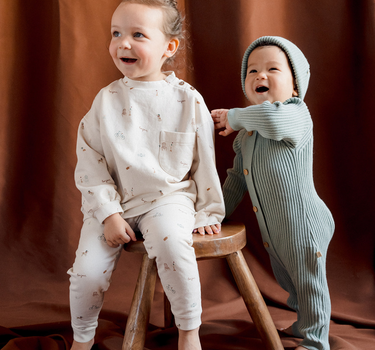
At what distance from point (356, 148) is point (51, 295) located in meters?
1.15

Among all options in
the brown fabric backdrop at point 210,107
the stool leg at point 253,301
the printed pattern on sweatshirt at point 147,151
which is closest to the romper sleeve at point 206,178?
the printed pattern on sweatshirt at point 147,151

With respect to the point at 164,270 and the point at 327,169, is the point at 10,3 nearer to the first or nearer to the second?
the point at 164,270

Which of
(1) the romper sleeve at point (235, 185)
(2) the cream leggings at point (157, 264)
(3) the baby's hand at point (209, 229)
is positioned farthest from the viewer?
(1) the romper sleeve at point (235, 185)

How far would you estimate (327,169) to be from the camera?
4.84 feet

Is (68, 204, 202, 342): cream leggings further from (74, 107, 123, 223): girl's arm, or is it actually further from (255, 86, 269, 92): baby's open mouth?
(255, 86, 269, 92): baby's open mouth

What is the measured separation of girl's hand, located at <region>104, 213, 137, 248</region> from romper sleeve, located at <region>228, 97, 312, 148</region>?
0.37 metres

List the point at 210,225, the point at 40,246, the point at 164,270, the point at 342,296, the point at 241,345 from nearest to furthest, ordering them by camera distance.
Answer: the point at 164,270, the point at 210,225, the point at 241,345, the point at 342,296, the point at 40,246

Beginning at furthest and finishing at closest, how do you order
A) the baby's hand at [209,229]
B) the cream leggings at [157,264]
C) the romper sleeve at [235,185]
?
the romper sleeve at [235,185]
the baby's hand at [209,229]
the cream leggings at [157,264]

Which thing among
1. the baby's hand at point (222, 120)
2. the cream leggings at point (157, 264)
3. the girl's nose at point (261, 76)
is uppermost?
the girl's nose at point (261, 76)

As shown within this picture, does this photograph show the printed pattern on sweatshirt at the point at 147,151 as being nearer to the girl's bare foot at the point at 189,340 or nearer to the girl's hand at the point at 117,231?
the girl's hand at the point at 117,231

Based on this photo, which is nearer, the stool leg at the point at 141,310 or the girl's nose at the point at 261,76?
the stool leg at the point at 141,310

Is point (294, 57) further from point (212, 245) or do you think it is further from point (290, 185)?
point (212, 245)

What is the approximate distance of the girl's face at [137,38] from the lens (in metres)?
0.98

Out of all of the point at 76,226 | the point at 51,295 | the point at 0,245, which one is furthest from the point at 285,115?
the point at 0,245
